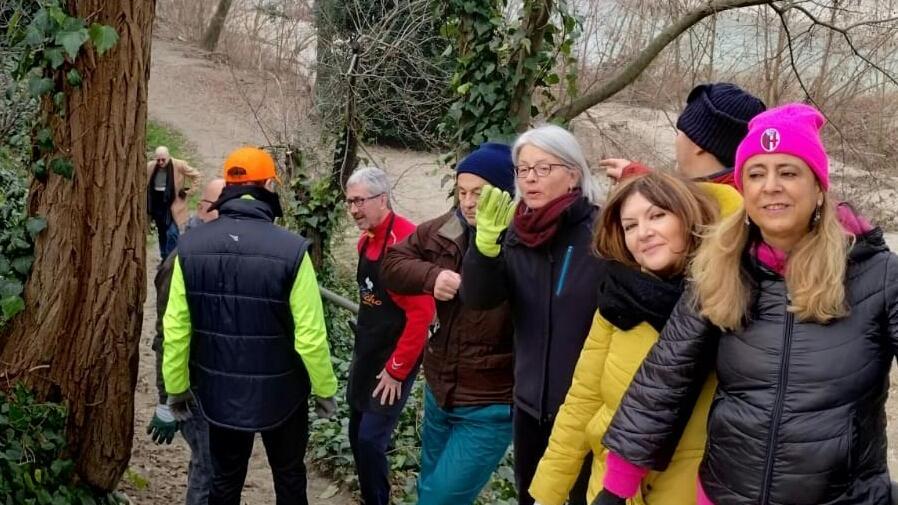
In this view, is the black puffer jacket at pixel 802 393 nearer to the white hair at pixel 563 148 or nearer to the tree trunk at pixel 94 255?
the white hair at pixel 563 148

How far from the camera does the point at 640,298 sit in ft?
8.55

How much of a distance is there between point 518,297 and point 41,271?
2.40 m

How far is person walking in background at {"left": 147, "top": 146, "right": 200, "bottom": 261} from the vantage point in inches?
347

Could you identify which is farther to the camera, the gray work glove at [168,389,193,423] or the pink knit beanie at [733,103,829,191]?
the gray work glove at [168,389,193,423]

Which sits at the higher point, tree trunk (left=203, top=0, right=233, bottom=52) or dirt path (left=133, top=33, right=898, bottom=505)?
tree trunk (left=203, top=0, right=233, bottom=52)

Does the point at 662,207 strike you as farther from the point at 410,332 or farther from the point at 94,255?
the point at 94,255

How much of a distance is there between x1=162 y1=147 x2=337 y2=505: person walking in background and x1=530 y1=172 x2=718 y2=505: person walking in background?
1427 millimetres

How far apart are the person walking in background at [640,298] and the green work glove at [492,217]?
0.40m

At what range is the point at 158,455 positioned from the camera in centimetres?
592

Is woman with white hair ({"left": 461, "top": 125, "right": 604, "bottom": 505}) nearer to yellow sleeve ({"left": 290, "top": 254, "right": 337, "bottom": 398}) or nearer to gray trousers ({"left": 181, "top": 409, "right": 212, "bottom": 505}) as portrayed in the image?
yellow sleeve ({"left": 290, "top": 254, "right": 337, "bottom": 398})

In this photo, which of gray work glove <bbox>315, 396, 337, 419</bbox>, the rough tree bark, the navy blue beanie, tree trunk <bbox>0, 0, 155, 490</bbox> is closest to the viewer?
the navy blue beanie

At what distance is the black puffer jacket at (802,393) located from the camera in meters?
2.14

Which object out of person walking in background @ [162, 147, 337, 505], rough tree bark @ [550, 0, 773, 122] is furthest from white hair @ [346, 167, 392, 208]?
rough tree bark @ [550, 0, 773, 122]

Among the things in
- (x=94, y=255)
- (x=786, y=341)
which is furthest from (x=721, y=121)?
(x=94, y=255)
